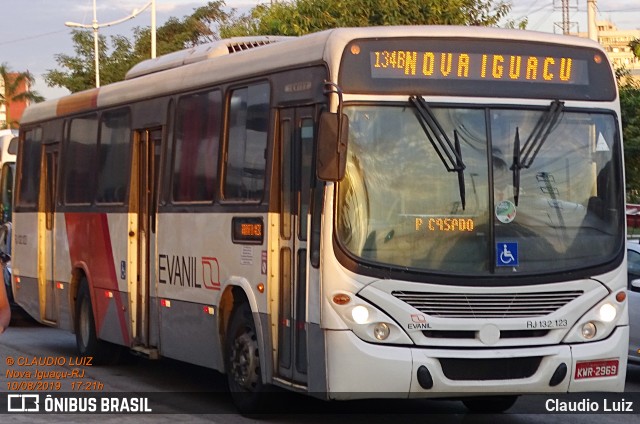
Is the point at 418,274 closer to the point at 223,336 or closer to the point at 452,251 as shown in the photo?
the point at 452,251

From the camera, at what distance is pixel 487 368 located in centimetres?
960

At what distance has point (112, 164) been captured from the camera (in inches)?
578

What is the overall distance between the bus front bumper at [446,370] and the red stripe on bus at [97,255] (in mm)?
5032

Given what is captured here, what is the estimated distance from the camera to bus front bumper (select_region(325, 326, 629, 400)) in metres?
9.44

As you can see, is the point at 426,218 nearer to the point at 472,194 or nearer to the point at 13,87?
the point at 472,194

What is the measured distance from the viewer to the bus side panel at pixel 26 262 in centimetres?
1722

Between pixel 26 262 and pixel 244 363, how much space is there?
7.29 meters

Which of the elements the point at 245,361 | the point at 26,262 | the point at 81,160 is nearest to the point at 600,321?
the point at 245,361

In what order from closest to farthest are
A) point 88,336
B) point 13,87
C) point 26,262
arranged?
point 88,336 < point 26,262 < point 13,87

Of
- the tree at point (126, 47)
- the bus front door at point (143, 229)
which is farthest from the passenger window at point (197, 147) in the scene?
the tree at point (126, 47)

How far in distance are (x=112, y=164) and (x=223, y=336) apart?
3770 mm

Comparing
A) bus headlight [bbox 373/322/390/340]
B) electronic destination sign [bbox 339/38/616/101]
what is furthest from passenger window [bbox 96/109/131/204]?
bus headlight [bbox 373/322/390/340]

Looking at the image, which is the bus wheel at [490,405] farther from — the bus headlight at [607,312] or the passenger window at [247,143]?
the passenger window at [247,143]

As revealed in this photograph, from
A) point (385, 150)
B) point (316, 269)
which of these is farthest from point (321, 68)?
point (316, 269)
